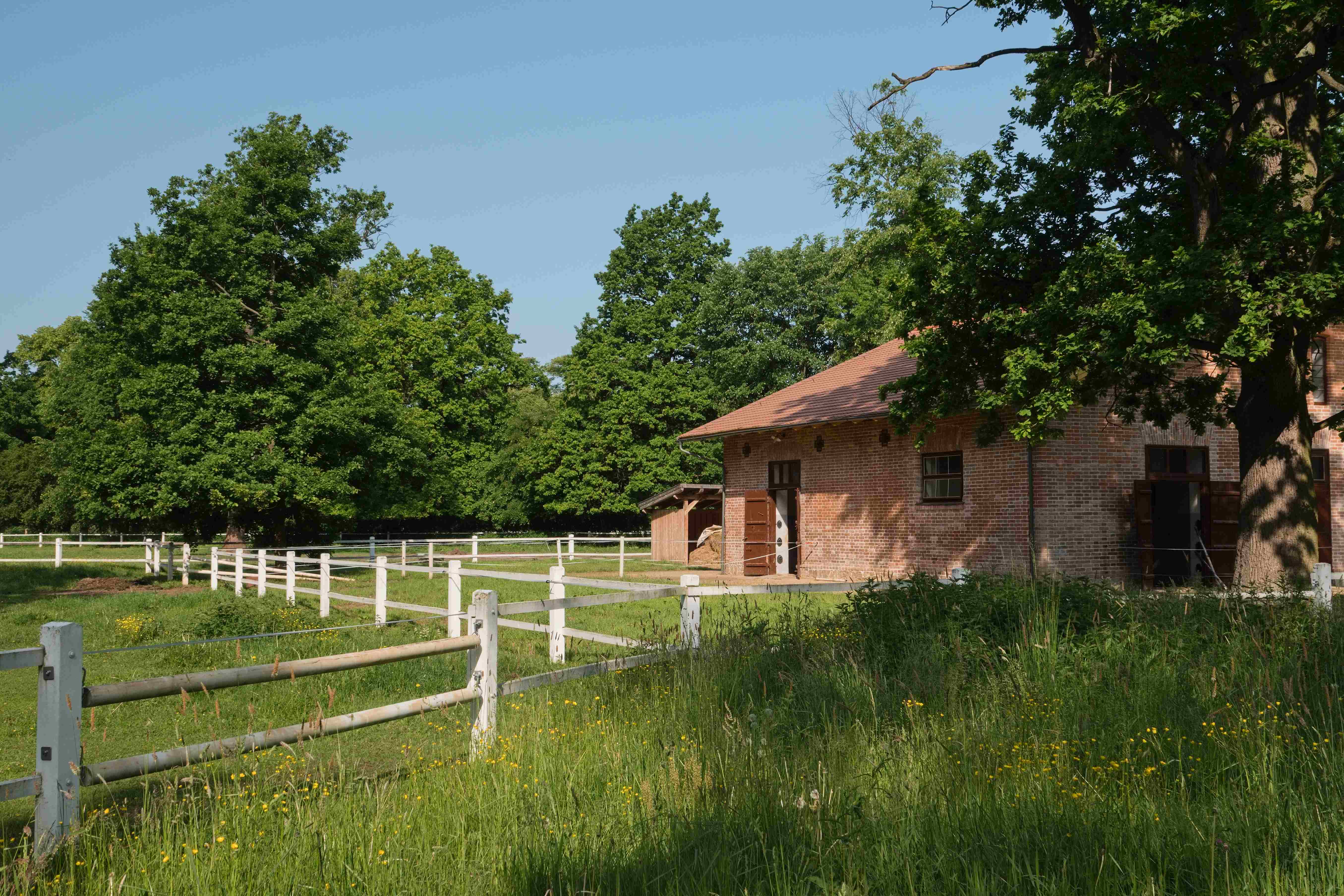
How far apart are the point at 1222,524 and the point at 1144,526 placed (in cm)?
191

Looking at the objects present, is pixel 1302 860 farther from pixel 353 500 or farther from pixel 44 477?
pixel 44 477

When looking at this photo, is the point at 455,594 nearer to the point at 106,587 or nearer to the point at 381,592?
the point at 381,592

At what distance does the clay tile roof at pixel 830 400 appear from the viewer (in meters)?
24.0

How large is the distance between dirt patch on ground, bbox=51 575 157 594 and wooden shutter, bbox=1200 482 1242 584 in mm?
23366

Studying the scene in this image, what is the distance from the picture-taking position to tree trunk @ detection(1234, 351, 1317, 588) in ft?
49.6

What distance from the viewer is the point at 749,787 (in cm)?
447

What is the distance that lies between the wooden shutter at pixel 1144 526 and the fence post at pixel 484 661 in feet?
57.2

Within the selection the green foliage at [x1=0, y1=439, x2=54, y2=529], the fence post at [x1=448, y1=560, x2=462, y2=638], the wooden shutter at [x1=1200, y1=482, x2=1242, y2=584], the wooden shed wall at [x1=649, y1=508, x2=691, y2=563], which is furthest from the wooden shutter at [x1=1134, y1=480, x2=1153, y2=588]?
the green foliage at [x1=0, y1=439, x2=54, y2=529]

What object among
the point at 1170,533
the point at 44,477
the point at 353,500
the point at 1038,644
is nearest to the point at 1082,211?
the point at 1170,533

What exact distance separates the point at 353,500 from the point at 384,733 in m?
25.0

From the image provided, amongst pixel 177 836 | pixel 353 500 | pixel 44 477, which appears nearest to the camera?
pixel 177 836

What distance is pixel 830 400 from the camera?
2623 centimetres

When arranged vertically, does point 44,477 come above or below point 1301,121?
below

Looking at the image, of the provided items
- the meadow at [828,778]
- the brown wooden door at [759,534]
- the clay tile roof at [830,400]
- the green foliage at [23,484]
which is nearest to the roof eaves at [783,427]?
the clay tile roof at [830,400]
